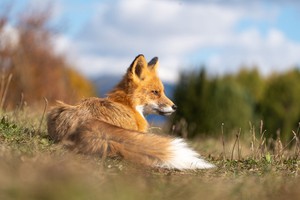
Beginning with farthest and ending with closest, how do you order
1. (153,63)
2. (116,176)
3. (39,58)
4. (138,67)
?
(39,58)
(153,63)
(138,67)
(116,176)

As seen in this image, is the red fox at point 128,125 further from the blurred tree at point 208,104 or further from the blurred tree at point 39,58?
the blurred tree at point 39,58

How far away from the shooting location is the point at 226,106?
86.7ft

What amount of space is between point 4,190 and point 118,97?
17.4 ft

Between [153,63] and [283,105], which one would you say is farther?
[283,105]

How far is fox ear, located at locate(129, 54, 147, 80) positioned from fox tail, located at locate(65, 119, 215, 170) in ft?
5.97

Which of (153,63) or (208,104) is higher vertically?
(153,63)

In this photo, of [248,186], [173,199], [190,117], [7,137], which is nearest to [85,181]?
[173,199]

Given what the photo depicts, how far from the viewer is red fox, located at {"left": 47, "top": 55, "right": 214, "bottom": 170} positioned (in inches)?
327

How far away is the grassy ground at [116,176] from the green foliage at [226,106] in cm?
1421

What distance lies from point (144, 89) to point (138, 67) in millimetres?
384

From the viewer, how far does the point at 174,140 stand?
28.2 ft

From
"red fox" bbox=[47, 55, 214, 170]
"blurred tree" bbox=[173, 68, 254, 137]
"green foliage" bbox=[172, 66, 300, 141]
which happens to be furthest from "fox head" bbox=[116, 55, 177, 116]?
"blurred tree" bbox=[173, 68, 254, 137]

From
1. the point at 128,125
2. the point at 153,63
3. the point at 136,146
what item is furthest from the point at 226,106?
the point at 136,146

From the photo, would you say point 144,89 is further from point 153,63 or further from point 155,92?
point 153,63
